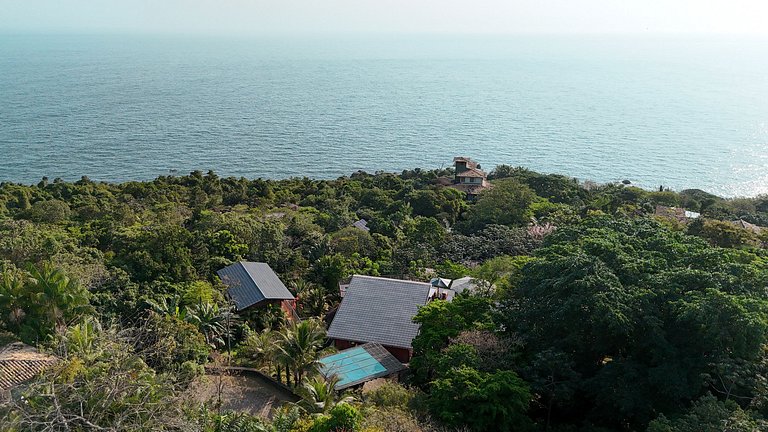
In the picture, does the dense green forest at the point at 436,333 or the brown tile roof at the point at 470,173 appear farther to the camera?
the brown tile roof at the point at 470,173

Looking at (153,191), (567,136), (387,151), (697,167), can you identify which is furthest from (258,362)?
(567,136)

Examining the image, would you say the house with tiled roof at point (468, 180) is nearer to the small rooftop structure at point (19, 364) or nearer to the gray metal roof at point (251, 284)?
the gray metal roof at point (251, 284)

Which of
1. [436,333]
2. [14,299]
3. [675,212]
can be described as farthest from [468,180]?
[14,299]

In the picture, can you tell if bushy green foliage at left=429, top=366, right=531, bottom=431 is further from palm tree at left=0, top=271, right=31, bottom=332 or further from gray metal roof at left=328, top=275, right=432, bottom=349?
palm tree at left=0, top=271, right=31, bottom=332

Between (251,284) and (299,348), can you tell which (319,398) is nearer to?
(299,348)

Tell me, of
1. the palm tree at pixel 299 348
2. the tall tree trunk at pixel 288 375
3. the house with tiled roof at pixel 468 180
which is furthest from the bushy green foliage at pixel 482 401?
the house with tiled roof at pixel 468 180

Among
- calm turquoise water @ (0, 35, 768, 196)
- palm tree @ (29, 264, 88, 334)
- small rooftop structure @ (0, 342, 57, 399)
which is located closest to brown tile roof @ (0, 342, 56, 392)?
small rooftop structure @ (0, 342, 57, 399)

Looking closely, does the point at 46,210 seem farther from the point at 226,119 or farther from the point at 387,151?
the point at 226,119
